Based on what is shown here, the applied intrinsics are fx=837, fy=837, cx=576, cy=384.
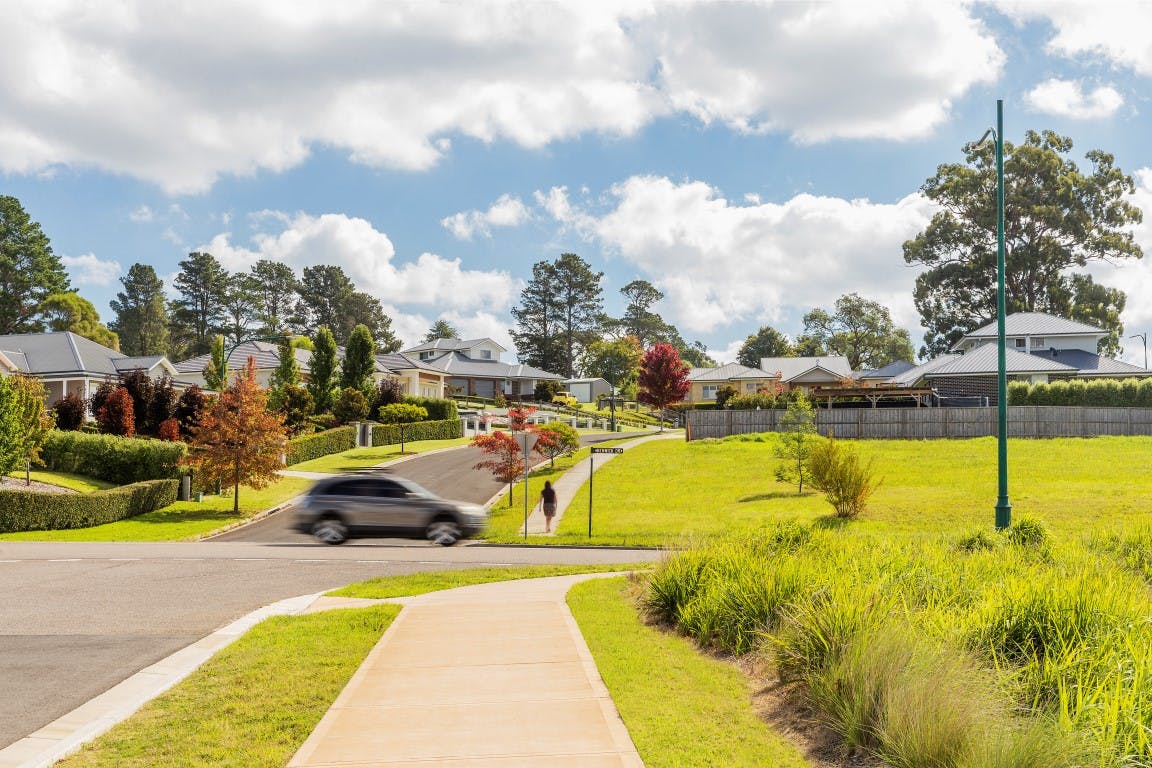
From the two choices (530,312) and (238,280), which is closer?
(238,280)

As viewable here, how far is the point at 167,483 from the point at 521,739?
31802 millimetres

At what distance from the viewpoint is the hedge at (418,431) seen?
185 feet

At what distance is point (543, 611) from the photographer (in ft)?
37.4

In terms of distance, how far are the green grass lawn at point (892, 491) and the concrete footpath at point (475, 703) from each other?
9877mm

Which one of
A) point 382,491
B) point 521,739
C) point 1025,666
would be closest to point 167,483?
point 382,491

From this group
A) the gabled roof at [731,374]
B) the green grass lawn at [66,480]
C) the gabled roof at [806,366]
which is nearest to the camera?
the green grass lawn at [66,480]

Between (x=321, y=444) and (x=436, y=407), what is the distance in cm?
1472

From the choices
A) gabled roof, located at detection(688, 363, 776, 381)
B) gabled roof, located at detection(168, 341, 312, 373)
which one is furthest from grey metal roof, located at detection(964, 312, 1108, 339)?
gabled roof, located at detection(168, 341, 312, 373)

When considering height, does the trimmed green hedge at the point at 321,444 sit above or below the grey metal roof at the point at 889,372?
below

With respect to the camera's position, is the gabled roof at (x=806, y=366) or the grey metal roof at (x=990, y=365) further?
the gabled roof at (x=806, y=366)

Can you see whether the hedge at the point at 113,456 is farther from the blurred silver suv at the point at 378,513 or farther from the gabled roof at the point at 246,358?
the gabled roof at the point at 246,358

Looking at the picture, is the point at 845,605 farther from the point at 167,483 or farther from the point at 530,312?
the point at 530,312

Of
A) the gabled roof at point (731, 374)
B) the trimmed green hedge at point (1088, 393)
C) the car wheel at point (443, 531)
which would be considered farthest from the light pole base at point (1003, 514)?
the gabled roof at point (731, 374)

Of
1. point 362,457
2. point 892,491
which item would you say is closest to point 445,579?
point 892,491
